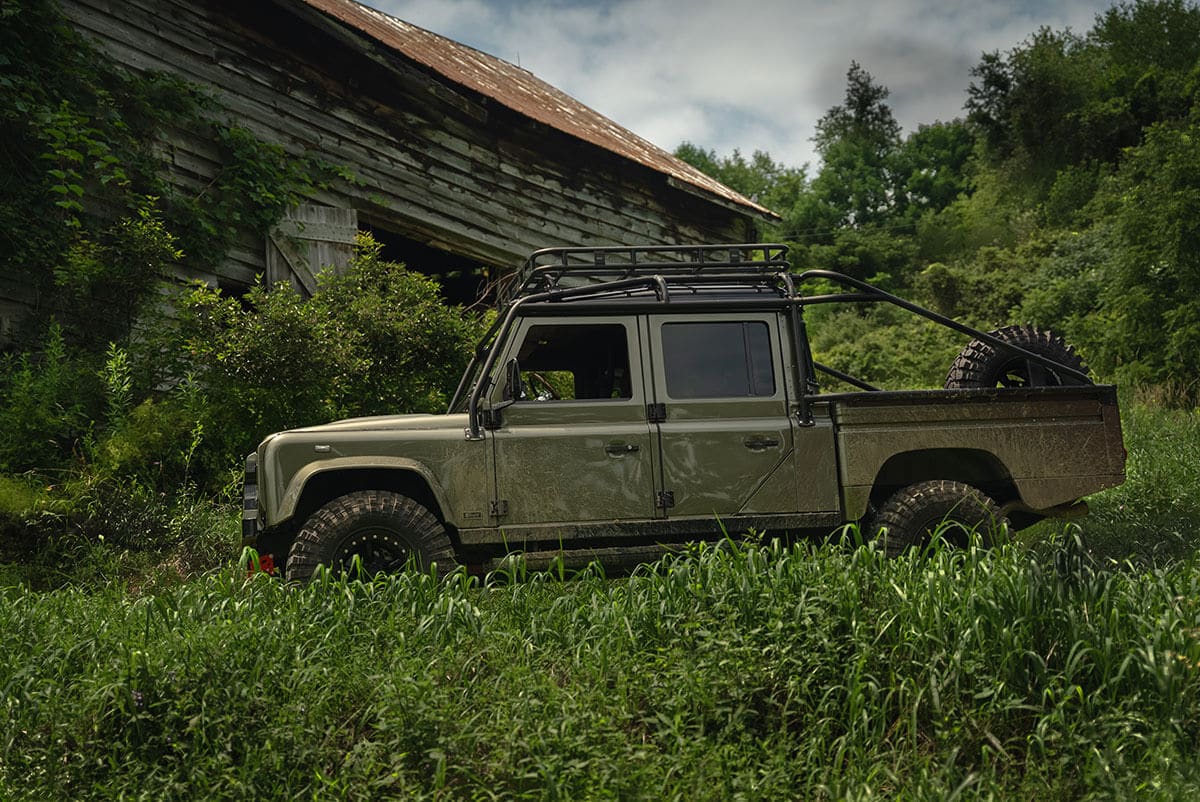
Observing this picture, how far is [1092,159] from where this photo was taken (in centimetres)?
3406

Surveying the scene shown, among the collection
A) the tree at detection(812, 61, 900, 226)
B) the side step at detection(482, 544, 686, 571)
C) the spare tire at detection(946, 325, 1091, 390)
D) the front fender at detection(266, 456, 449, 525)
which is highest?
the tree at detection(812, 61, 900, 226)

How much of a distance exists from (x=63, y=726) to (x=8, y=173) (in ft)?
21.4

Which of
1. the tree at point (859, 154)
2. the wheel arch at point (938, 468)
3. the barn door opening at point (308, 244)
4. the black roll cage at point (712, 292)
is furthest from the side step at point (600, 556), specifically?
the tree at point (859, 154)

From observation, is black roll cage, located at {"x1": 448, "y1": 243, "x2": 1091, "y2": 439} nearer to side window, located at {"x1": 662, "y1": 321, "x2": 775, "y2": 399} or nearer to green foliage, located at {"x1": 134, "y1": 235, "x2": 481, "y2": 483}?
side window, located at {"x1": 662, "y1": 321, "x2": 775, "y2": 399}

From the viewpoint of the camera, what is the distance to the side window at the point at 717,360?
5.96 m

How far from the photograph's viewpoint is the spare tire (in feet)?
21.3

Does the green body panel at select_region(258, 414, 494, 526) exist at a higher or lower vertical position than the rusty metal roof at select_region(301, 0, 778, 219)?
lower

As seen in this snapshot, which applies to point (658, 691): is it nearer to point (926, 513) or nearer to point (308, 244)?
point (926, 513)

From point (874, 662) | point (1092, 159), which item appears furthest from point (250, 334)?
point (1092, 159)

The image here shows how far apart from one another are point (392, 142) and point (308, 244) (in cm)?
189

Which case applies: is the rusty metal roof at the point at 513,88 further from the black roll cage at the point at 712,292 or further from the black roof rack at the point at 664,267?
the black roll cage at the point at 712,292

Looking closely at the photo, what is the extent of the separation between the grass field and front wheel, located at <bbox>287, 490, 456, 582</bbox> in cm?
65

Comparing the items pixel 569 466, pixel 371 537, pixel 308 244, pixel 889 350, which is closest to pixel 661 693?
pixel 569 466

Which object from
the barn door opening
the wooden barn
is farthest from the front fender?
the wooden barn
